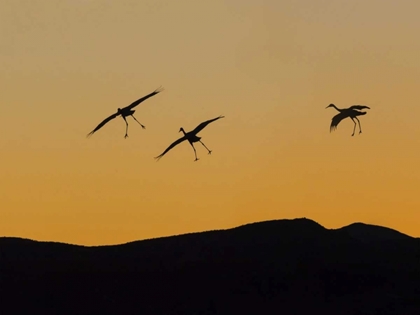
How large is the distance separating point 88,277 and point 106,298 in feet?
8.50

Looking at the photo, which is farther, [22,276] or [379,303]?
[22,276]

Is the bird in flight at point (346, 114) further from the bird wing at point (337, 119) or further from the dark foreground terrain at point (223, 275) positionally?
the dark foreground terrain at point (223, 275)

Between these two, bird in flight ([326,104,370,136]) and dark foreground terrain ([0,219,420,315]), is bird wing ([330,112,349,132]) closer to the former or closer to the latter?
bird in flight ([326,104,370,136])

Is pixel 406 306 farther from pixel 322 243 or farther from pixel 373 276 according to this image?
pixel 322 243

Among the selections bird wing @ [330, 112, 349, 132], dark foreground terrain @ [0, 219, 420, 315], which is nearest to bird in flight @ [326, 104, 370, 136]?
bird wing @ [330, 112, 349, 132]

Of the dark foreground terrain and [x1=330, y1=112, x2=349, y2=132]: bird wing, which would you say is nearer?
[x1=330, y1=112, x2=349, y2=132]: bird wing

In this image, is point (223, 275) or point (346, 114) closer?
point (346, 114)

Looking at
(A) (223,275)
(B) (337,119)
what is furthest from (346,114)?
(A) (223,275)

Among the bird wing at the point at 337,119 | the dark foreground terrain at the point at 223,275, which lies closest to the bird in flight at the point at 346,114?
the bird wing at the point at 337,119

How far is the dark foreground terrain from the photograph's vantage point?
2445 inches

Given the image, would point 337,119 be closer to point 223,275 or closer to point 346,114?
point 346,114

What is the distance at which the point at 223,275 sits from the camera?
64.8 m

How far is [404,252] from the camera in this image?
68.6 meters

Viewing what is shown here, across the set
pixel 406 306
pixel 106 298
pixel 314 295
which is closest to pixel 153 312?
pixel 106 298
